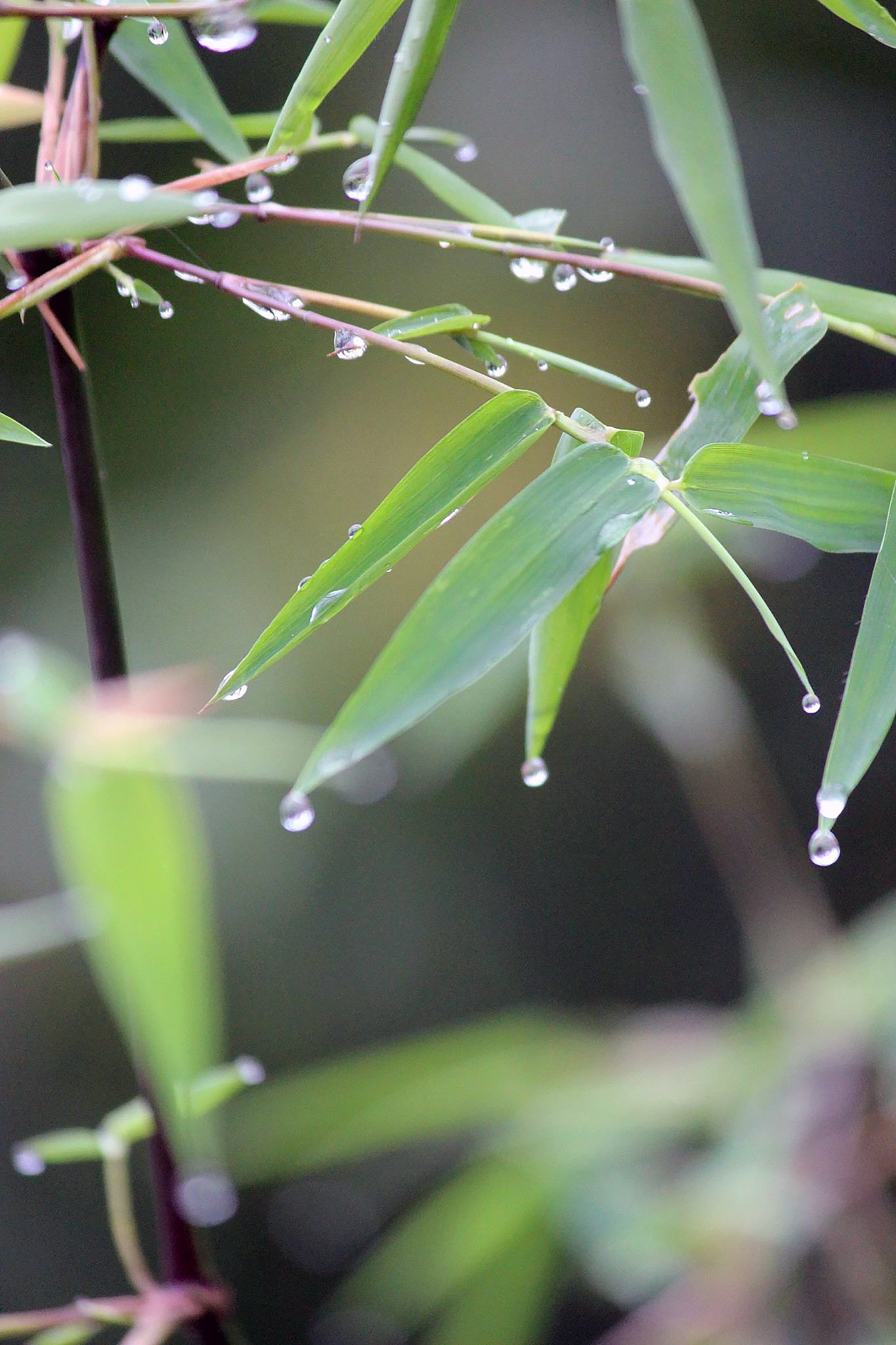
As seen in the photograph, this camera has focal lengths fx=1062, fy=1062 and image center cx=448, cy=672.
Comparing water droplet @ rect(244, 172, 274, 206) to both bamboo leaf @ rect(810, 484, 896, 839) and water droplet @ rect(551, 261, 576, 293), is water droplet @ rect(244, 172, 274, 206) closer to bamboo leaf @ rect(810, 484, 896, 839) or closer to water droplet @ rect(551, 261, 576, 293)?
water droplet @ rect(551, 261, 576, 293)

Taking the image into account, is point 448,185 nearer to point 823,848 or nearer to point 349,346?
point 349,346

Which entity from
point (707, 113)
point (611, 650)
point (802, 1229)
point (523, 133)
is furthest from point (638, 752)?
point (707, 113)

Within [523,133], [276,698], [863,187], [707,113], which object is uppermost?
[523,133]

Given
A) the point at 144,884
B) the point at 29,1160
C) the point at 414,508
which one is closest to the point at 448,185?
the point at 414,508

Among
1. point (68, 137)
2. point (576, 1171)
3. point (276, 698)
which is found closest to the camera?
point (68, 137)

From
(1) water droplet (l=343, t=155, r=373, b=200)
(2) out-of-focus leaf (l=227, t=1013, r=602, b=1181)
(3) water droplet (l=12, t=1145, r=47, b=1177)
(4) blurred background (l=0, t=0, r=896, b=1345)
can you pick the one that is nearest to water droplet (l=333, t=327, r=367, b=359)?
(1) water droplet (l=343, t=155, r=373, b=200)

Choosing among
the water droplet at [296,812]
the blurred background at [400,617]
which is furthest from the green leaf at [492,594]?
the blurred background at [400,617]

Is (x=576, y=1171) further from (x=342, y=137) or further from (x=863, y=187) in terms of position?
(x=863, y=187)
